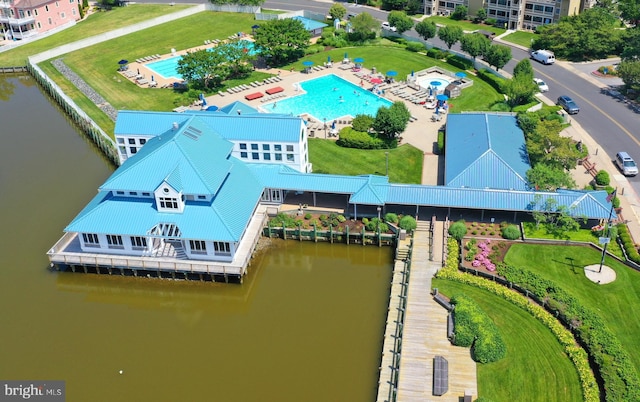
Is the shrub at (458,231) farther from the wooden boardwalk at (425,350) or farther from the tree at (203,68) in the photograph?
the tree at (203,68)

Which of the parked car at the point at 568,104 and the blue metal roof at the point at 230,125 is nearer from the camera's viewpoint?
the blue metal roof at the point at 230,125

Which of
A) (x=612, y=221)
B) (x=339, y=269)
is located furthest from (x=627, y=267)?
(x=339, y=269)

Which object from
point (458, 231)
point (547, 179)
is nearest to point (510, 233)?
point (458, 231)

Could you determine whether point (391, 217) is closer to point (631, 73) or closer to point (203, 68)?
point (203, 68)

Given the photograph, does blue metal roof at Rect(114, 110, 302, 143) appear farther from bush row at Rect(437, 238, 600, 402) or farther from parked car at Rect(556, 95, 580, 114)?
parked car at Rect(556, 95, 580, 114)

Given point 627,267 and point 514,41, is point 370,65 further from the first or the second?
point 627,267

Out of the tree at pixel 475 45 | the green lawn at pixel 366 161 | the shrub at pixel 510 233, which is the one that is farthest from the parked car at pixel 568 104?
the shrub at pixel 510 233
